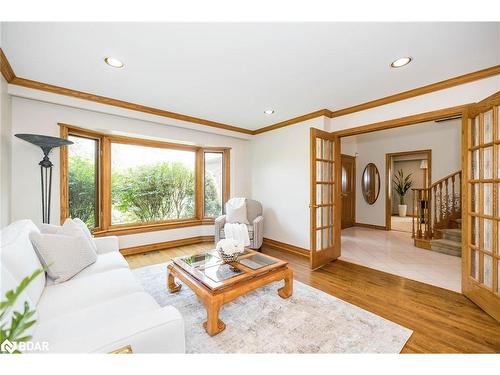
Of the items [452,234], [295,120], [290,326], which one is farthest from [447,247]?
[290,326]

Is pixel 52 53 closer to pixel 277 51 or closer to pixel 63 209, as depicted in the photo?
pixel 63 209

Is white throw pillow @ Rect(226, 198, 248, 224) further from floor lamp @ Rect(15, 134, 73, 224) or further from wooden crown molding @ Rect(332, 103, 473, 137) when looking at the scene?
floor lamp @ Rect(15, 134, 73, 224)

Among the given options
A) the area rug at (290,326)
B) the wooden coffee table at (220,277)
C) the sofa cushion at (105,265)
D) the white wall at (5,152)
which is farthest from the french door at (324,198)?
the white wall at (5,152)

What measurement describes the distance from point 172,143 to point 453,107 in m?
4.17

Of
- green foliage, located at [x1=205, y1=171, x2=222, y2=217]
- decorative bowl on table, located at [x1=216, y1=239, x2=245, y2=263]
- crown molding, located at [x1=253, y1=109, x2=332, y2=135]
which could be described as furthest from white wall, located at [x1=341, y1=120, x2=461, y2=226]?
decorative bowl on table, located at [x1=216, y1=239, x2=245, y2=263]

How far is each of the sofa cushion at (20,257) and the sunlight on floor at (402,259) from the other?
12.0 feet

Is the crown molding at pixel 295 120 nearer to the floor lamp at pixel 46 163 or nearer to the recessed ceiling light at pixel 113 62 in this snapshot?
the recessed ceiling light at pixel 113 62

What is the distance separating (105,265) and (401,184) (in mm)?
9260

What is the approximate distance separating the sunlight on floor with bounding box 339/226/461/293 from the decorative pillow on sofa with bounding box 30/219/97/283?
349 cm

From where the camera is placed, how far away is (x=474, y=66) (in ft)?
6.84

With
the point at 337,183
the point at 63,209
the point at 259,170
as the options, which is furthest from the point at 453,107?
the point at 63,209

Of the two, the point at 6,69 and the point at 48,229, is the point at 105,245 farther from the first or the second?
the point at 6,69

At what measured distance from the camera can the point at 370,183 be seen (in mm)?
6016
